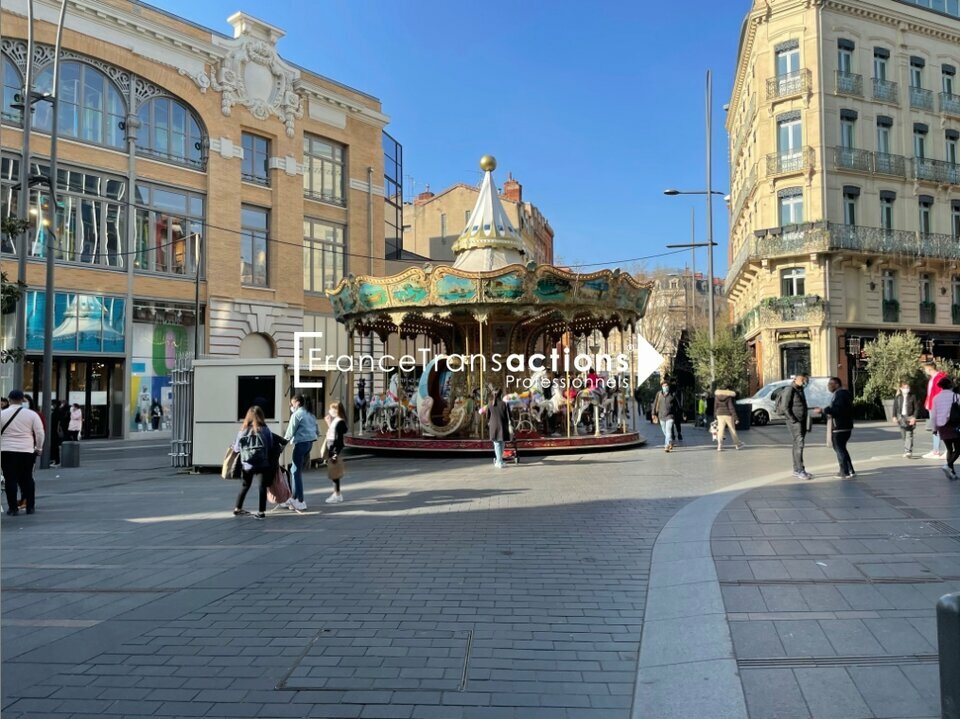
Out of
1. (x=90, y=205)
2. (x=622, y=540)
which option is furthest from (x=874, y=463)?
(x=90, y=205)

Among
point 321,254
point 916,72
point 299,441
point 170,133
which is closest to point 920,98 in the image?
point 916,72

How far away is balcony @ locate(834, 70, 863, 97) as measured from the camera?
33.1 metres

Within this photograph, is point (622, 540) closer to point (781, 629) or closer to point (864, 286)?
point (781, 629)

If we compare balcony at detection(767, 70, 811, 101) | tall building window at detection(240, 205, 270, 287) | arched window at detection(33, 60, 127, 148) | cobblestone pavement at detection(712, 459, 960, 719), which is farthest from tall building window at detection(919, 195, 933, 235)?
arched window at detection(33, 60, 127, 148)

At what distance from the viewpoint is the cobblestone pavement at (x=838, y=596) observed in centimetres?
369

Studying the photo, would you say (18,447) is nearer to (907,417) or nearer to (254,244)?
(907,417)

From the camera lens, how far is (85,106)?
86.8 ft

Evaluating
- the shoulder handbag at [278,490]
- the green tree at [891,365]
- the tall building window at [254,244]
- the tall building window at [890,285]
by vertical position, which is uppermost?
the tall building window at [254,244]

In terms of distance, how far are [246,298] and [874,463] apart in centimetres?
2516

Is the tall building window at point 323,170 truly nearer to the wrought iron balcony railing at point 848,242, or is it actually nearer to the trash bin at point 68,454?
the wrought iron balcony railing at point 848,242

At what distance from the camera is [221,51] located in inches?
1215

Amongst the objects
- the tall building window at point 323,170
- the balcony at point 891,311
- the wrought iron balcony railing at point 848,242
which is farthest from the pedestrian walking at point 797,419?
the tall building window at point 323,170

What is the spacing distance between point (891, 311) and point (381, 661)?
3567cm

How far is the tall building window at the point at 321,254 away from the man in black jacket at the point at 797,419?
26.2 m
